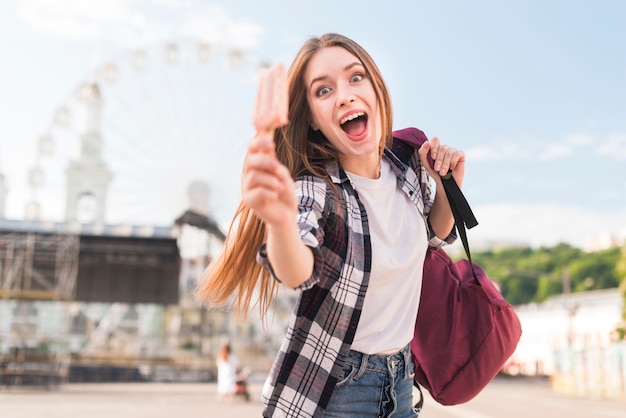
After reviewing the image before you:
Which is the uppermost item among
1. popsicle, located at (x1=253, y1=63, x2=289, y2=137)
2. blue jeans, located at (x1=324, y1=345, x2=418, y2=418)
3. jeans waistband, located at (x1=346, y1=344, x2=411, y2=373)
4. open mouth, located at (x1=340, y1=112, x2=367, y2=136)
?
open mouth, located at (x1=340, y1=112, x2=367, y2=136)

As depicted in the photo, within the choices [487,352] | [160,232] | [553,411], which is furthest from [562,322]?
[487,352]

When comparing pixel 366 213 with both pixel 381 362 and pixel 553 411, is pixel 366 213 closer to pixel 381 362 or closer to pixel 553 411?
pixel 381 362

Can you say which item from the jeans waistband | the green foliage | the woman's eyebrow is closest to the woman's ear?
the woman's eyebrow

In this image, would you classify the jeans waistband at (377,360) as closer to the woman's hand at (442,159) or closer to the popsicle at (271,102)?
the woman's hand at (442,159)

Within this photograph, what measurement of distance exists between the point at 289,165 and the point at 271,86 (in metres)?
0.68

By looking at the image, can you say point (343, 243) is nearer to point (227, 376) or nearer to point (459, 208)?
point (459, 208)

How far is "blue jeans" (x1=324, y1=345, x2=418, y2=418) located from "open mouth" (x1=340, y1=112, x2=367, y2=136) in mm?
594

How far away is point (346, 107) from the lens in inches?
86.8

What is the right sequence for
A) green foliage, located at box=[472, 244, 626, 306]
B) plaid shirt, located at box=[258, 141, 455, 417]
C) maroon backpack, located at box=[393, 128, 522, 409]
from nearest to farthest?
plaid shirt, located at box=[258, 141, 455, 417], maroon backpack, located at box=[393, 128, 522, 409], green foliage, located at box=[472, 244, 626, 306]

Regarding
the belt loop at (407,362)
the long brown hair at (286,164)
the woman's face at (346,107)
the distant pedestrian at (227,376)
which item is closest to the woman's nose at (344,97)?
the woman's face at (346,107)

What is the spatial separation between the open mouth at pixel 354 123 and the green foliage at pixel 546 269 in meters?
70.7

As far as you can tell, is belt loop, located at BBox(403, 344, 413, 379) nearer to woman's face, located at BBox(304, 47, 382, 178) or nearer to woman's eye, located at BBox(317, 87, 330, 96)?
woman's face, located at BBox(304, 47, 382, 178)

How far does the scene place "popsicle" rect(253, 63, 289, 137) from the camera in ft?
5.13

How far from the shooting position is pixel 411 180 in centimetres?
244
